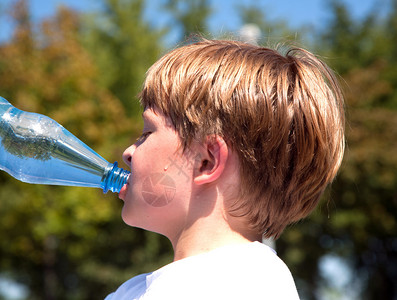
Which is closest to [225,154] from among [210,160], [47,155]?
[210,160]

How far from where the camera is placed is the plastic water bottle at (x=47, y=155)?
2.45m

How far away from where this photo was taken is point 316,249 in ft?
67.8

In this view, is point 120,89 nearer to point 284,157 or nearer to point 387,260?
point 387,260

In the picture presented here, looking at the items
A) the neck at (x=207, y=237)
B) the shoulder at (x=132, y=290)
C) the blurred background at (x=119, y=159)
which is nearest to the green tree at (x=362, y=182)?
the blurred background at (x=119, y=159)

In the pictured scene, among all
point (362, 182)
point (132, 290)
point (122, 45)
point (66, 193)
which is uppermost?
point (132, 290)

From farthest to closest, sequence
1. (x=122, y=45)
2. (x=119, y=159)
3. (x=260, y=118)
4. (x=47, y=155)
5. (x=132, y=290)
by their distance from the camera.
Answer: (x=122, y=45)
(x=119, y=159)
(x=47, y=155)
(x=132, y=290)
(x=260, y=118)

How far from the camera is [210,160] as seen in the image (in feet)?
7.00

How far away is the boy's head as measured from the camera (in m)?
2.10

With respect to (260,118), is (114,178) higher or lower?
lower

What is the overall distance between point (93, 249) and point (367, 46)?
44.9 feet

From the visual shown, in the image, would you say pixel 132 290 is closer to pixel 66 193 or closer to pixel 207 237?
pixel 207 237

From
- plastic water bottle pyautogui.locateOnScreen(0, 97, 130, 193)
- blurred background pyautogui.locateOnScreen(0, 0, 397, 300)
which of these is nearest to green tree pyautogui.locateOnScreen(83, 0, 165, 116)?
blurred background pyautogui.locateOnScreen(0, 0, 397, 300)

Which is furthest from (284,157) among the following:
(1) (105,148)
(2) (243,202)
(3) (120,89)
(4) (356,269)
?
(3) (120,89)

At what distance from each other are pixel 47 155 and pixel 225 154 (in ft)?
2.73
